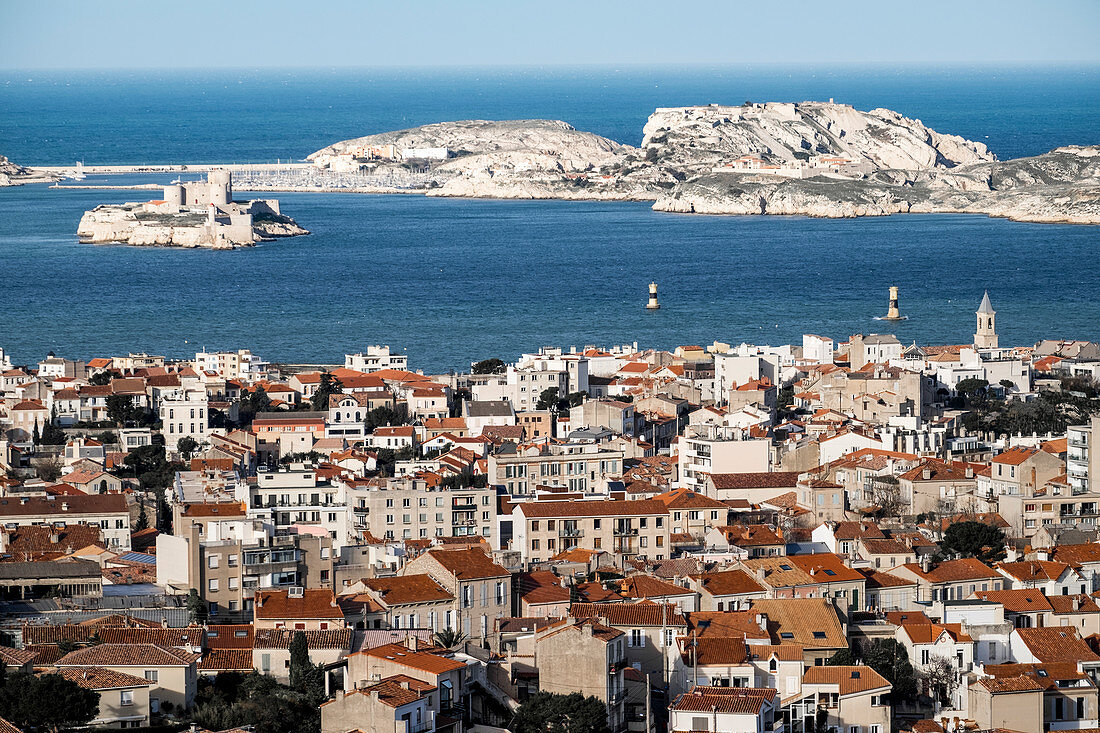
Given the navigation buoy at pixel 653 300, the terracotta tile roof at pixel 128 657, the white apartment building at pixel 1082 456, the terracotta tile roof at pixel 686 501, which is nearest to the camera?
the terracotta tile roof at pixel 128 657

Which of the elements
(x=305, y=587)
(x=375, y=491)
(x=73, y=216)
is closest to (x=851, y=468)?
(x=375, y=491)

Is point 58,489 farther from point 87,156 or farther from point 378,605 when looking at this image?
point 87,156

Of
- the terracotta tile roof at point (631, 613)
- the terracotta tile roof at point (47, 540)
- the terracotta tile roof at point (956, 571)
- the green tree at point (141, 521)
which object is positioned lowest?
the green tree at point (141, 521)

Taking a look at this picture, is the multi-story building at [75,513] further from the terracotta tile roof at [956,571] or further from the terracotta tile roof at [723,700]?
the terracotta tile roof at [723,700]

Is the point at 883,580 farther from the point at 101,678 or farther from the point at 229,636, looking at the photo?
the point at 101,678

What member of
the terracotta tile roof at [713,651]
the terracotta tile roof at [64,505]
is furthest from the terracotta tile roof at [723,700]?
the terracotta tile roof at [64,505]

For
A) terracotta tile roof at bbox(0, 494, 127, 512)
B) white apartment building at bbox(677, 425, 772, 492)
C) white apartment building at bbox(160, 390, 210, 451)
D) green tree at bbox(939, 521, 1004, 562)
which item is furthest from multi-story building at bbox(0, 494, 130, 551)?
green tree at bbox(939, 521, 1004, 562)
